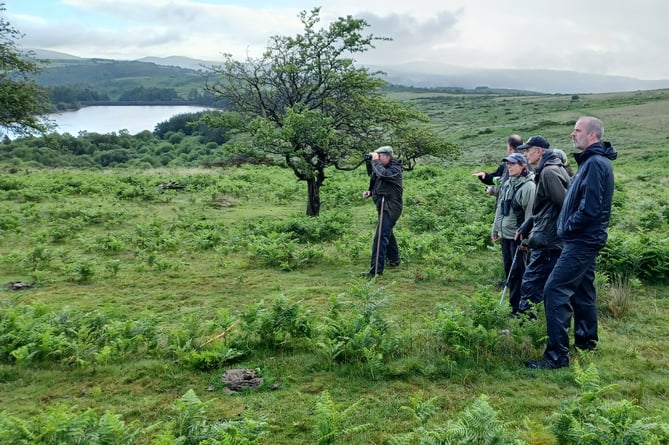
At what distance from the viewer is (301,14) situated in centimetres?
1795

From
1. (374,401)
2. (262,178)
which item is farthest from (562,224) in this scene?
(262,178)

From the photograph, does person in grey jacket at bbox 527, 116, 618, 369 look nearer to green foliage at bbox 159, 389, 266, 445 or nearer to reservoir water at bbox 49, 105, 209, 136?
green foliage at bbox 159, 389, 266, 445

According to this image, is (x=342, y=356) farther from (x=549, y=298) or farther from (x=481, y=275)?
(x=481, y=275)

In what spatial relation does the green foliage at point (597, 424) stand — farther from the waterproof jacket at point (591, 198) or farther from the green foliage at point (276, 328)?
the green foliage at point (276, 328)

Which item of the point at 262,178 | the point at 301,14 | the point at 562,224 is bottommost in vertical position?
the point at 262,178

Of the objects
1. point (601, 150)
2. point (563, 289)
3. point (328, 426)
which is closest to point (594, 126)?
point (601, 150)

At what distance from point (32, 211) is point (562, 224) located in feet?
A: 58.4

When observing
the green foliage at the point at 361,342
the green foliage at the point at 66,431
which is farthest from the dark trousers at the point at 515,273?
the green foliage at the point at 66,431

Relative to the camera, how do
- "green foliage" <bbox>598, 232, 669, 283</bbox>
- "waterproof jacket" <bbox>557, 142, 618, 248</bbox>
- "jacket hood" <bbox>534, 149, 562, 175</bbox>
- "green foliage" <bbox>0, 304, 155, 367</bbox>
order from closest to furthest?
"waterproof jacket" <bbox>557, 142, 618, 248</bbox> → "green foliage" <bbox>0, 304, 155, 367</bbox> → "jacket hood" <bbox>534, 149, 562, 175</bbox> → "green foliage" <bbox>598, 232, 669, 283</bbox>

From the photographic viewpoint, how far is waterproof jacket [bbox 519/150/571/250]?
6695 mm

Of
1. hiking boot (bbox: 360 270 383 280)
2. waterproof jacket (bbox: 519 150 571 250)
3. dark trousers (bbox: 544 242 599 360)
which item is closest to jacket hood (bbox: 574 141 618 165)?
waterproof jacket (bbox: 519 150 571 250)

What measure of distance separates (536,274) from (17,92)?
84.9 feet

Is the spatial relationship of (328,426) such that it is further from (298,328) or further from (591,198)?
(591,198)

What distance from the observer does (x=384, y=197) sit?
10531mm
